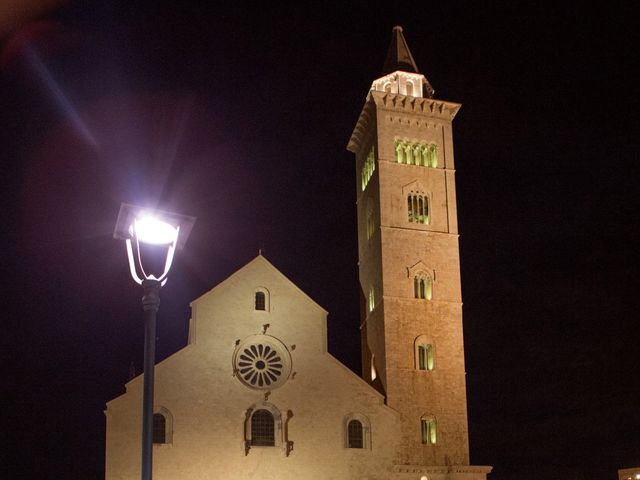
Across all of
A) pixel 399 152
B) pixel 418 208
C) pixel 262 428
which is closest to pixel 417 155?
pixel 399 152

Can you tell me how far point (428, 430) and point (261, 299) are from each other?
11.0m

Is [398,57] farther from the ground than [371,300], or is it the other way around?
[398,57]

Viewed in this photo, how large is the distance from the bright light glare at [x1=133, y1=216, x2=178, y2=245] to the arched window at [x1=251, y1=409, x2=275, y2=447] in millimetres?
29410

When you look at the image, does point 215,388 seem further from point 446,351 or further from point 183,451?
point 446,351

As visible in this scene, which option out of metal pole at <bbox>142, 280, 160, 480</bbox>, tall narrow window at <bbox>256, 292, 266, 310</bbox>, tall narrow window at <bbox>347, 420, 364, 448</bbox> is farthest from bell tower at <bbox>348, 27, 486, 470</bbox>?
metal pole at <bbox>142, 280, 160, 480</bbox>

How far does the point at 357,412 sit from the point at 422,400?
13.5 ft

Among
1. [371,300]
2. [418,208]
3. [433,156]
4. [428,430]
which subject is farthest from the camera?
[433,156]

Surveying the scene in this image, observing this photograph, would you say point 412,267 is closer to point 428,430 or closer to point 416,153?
point 416,153

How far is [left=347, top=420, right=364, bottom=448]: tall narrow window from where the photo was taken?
42.1 m

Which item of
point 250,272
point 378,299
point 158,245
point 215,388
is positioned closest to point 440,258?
point 378,299

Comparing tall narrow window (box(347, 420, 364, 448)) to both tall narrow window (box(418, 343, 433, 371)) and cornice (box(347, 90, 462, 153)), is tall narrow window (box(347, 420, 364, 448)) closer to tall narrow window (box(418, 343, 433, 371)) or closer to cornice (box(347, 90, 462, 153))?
tall narrow window (box(418, 343, 433, 371))

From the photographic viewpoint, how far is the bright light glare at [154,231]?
12727 mm

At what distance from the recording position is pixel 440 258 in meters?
47.4

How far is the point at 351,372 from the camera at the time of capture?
43219 millimetres
